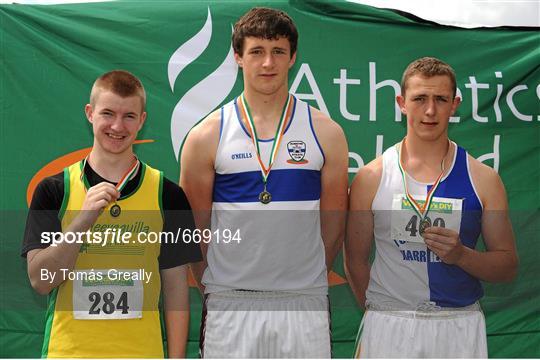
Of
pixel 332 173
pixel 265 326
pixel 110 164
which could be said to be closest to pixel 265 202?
pixel 332 173

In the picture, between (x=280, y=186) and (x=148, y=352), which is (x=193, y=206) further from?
(x=148, y=352)

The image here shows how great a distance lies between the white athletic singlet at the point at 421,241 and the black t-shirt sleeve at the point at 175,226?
0.81 m

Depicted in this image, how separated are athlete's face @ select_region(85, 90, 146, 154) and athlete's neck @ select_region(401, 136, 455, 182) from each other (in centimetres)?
116

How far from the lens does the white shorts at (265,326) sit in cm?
282

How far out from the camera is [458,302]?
296 centimetres

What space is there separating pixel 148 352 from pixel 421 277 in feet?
3.80

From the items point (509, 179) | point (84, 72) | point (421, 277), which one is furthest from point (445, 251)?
point (84, 72)

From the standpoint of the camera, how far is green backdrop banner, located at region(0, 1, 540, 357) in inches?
172

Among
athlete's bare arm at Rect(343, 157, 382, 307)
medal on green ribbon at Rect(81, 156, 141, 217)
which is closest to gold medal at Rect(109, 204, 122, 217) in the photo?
medal on green ribbon at Rect(81, 156, 141, 217)

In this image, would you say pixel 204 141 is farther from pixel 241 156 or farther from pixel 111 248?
pixel 111 248

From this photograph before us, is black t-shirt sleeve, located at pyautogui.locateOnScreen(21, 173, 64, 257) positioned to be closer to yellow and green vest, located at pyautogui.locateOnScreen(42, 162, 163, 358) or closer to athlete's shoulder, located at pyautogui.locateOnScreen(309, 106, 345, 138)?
yellow and green vest, located at pyautogui.locateOnScreen(42, 162, 163, 358)

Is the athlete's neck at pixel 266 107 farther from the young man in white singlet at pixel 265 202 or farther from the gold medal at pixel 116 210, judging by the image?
the gold medal at pixel 116 210

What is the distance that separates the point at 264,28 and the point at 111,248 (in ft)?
3.51

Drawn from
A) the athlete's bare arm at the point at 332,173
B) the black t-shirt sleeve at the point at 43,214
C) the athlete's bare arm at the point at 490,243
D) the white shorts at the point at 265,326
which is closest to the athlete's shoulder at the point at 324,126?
the athlete's bare arm at the point at 332,173
